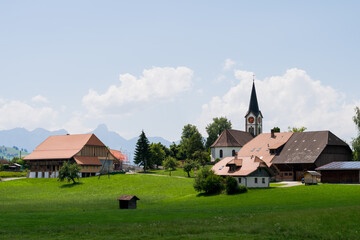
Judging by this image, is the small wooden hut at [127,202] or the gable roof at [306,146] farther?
the gable roof at [306,146]

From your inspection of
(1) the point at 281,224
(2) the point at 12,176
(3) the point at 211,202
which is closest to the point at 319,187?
(3) the point at 211,202

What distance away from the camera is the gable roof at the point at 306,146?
85.5 metres

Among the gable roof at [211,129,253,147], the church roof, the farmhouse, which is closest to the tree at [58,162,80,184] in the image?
the farmhouse

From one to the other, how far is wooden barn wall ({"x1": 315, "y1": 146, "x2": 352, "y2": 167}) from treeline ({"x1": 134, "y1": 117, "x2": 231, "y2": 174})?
2722 cm

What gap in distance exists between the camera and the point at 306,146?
89.2 m

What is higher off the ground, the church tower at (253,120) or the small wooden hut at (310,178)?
the church tower at (253,120)

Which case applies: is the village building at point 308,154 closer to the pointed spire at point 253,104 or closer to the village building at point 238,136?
the village building at point 238,136

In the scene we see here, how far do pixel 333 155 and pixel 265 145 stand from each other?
15.3m

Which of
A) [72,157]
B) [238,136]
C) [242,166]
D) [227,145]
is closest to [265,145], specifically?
[242,166]

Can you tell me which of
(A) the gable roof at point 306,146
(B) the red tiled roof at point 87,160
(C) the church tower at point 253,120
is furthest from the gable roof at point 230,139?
(B) the red tiled roof at point 87,160

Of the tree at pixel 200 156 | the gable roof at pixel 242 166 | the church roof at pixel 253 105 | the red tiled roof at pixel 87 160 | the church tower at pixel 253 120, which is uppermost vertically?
the church roof at pixel 253 105

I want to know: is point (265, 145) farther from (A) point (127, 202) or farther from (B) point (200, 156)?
(A) point (127, 202)

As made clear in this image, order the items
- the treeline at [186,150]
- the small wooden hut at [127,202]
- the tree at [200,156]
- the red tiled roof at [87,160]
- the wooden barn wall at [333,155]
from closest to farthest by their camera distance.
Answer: the small wooden hut at [127,202] < the wooden barn wall at [333,155] < the red tiled roof at [87,160] < the treeline at [186,150] < the tree at [200,156]

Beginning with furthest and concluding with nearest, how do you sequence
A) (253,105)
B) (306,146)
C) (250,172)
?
1. (253,105)
2. (306,146)
3. (250,172)
